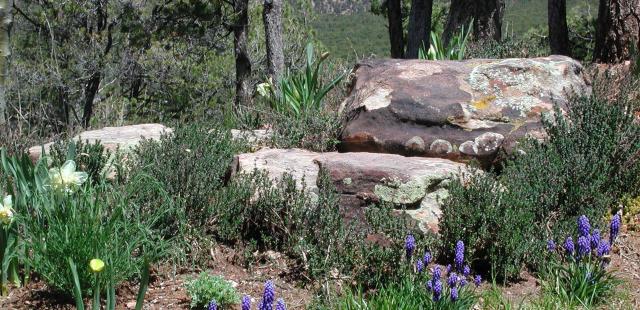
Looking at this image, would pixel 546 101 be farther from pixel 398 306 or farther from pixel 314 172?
pixel 398 306

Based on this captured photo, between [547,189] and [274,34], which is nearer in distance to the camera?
[547,189]

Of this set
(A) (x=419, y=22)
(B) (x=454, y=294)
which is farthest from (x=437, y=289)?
(A) (x=419, y=22)

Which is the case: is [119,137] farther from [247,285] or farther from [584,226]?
[584,226]

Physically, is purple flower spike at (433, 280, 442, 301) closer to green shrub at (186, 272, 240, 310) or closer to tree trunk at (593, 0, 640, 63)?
green shrub at (186, 272, 240, 310)

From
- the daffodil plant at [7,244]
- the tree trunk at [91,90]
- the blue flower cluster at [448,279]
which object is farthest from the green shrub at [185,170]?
the tree trunk at [91,90]

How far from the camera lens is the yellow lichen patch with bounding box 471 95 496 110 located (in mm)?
5285

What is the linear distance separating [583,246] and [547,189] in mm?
1019

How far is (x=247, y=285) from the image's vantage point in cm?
407

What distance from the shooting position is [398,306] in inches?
133

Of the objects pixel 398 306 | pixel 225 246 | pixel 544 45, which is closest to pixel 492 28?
pixel 544 45

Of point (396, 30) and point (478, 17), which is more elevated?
point (396, 30)

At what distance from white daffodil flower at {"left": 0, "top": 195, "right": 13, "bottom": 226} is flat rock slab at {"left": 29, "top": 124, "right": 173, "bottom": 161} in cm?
159

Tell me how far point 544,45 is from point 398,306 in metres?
7.76

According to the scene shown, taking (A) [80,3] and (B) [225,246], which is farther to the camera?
(A) [80,3]
